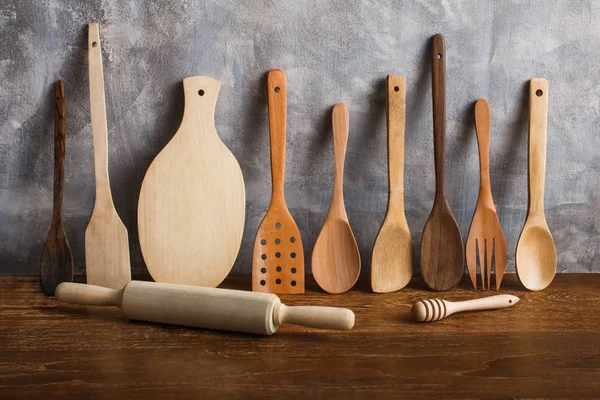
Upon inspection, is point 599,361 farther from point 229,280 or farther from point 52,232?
point 52,232

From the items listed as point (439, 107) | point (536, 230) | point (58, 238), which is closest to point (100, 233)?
point (58, 238)

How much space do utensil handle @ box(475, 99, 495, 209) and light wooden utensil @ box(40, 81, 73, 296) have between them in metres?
0.82

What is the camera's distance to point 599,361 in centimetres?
94

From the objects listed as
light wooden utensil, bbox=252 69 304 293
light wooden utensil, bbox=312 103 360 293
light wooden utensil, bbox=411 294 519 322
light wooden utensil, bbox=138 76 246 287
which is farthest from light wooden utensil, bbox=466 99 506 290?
light wooden utensil, bbox=138 76 246 287

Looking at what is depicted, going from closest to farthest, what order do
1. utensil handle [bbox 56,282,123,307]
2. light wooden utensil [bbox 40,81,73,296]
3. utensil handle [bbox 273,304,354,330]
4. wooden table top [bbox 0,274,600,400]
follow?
wooden table top [bbox 0,274,600,400], utensil handle [bbox 273,304,354,330], utensil handle [bbox 56,282,123,307], light wooden utensil [bbox 40,81,73,296]

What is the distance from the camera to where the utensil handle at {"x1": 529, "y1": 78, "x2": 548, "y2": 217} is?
4.25 feet

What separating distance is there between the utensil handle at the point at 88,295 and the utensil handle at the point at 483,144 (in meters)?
0.73

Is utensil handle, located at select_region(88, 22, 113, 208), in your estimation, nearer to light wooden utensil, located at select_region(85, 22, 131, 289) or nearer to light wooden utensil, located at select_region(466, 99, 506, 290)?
light wooden utensil, located at select_region(85, 22, 131, 289)

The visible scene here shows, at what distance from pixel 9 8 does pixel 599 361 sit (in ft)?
3.99

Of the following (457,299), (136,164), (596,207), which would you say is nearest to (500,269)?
(457,299)

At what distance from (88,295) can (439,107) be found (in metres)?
0.74

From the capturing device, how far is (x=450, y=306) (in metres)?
1.10

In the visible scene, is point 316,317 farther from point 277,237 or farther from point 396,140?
point 396,140

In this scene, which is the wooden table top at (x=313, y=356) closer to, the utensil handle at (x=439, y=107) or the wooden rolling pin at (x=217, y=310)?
the wooden rolling pin at (x=217, y=310)
